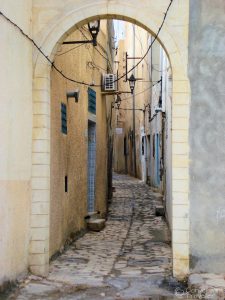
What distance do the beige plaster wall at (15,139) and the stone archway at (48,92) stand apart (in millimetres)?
162

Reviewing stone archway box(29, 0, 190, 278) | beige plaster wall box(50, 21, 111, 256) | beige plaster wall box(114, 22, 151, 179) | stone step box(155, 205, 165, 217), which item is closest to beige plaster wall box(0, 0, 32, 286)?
stone archway box(29, 0, 190, 278)

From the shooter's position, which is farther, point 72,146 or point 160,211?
point 160,211

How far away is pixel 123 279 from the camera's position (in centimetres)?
725

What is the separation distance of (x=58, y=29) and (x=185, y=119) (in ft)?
7.15

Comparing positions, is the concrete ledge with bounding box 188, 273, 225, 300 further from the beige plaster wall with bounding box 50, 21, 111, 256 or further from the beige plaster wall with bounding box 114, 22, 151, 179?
the beige plaster wall with bounding box 114, 22, 151, 179

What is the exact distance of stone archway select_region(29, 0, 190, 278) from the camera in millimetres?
7285

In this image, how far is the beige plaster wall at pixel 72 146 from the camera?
867 centimetres

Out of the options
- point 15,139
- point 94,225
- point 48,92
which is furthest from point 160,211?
point 15,139

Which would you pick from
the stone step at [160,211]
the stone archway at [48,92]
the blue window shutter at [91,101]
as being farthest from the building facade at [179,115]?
the stone step at [160,211]

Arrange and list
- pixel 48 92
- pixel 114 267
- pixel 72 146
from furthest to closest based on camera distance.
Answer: pixel 72 146
pixel 114 267
pixel 48 92

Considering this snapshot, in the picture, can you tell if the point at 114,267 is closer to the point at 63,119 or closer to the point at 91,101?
the point at 63,119

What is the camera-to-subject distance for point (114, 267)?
8.07m

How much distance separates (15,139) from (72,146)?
12.1 feet

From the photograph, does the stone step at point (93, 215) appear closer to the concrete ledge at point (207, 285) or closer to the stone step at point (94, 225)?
the stone step at point (94, 225)
